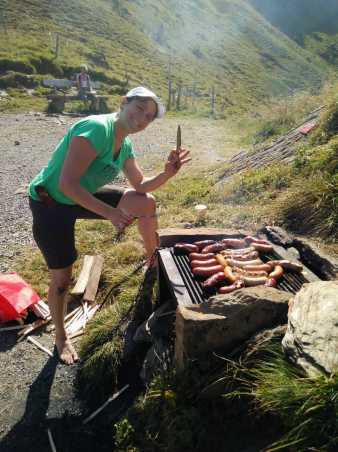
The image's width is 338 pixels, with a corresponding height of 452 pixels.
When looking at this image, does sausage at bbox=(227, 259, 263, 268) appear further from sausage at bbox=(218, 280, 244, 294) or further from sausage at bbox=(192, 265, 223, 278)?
sausage at bbox=(218, 280, 244, 294)

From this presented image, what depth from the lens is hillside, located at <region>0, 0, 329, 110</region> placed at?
2961 centimetres

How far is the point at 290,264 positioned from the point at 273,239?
84 cm

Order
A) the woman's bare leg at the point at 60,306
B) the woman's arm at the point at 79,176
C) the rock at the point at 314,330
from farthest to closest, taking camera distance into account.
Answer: the woman's bare leg at the point at 60,306 < the woman's arm at the point at 79,176 < the rock at the point at 314,330

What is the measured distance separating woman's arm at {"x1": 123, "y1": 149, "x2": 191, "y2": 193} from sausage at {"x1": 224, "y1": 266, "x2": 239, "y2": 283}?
1167mm

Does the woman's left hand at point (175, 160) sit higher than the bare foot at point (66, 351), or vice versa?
the woman's left hand at point (175, 160)

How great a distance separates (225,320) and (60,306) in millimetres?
1894

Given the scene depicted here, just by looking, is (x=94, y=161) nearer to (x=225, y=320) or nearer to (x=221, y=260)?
(x=221, y=260)

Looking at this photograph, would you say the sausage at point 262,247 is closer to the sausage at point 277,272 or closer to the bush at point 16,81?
the sausage at point 277,272

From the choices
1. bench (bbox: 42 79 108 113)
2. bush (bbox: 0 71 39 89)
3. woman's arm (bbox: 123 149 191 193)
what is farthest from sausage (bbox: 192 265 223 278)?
bush (bbox: 0 71 39 89)

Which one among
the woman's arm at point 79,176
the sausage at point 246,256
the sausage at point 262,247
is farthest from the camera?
the sausage at point 262,247

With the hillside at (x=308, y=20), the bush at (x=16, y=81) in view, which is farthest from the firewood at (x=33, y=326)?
the hillside at (x=308, y=20)

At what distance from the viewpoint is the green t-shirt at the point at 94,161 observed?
10.5ft

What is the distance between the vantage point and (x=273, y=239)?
454 cm

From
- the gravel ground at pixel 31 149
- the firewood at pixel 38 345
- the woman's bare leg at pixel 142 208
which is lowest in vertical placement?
the gravel ground at pixel 31 149
